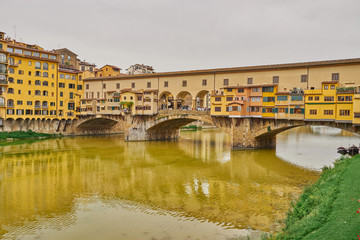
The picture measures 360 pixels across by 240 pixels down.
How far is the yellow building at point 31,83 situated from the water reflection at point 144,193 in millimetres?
17436

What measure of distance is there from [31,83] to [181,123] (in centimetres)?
2708

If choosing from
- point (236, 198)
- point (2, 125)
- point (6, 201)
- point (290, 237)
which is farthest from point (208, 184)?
point (2, 125)

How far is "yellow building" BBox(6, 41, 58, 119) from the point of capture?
150ft

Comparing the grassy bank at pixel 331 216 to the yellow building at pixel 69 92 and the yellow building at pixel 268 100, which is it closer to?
the yellow building at pixel 268 100

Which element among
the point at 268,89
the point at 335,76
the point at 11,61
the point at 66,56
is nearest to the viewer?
the point at 335,76

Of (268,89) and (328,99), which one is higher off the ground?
(268,89)

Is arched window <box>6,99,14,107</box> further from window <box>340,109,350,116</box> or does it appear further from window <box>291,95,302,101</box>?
window <box>340,109,350,116</box>

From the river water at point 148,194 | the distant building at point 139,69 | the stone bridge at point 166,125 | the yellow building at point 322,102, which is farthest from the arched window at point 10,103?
the yellow building at point 322,102

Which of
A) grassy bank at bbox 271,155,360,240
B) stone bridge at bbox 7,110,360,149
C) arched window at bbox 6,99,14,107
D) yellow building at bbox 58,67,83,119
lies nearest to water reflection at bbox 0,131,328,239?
grassy bank at bbox 271,155,360,240

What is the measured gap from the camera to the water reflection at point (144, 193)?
1284 cm

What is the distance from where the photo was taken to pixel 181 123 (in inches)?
1938

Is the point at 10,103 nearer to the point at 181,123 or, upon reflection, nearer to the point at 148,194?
the point at 181,123

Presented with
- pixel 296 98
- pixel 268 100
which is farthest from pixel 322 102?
pixel 268 100

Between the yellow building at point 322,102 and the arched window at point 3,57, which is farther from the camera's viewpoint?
the arched window at point 3,57
